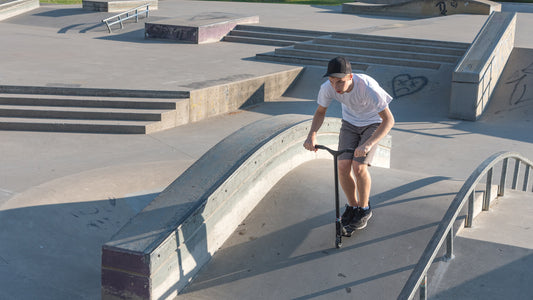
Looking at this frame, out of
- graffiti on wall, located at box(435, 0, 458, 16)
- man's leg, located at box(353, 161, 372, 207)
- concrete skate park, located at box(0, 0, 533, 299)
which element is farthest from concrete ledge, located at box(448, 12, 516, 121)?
graffiti on wall, located at box(435, 0, 458, 16)

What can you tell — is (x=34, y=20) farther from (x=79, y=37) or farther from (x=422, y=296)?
(x=422, y=296)

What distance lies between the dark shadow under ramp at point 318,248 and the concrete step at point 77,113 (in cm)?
487

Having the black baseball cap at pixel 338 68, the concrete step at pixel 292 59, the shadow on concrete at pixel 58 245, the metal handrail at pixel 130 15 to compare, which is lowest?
the shadow on concrete at pixel 58 245

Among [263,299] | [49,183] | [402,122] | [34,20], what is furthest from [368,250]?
[34,20]

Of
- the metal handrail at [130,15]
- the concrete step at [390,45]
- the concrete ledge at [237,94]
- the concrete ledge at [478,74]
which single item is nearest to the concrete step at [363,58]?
the concrete step at [390,45]

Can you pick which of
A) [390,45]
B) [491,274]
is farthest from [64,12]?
[491,274]

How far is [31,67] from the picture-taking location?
12570 millimetres

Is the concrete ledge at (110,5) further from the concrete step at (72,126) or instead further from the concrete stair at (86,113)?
the concrete step at (72,126)

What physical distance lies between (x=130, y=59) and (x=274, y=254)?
417 inches

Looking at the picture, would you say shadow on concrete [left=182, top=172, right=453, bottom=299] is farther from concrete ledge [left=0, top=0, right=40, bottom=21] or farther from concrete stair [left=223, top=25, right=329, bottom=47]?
concrete ledge [left=0, top=0, right=40, bottom=21]

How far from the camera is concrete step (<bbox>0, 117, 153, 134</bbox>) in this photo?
32.0 feet

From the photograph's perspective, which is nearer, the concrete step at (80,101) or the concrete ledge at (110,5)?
the concrete step at (80,101)

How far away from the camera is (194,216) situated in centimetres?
452

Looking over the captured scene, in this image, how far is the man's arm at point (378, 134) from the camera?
446cm
